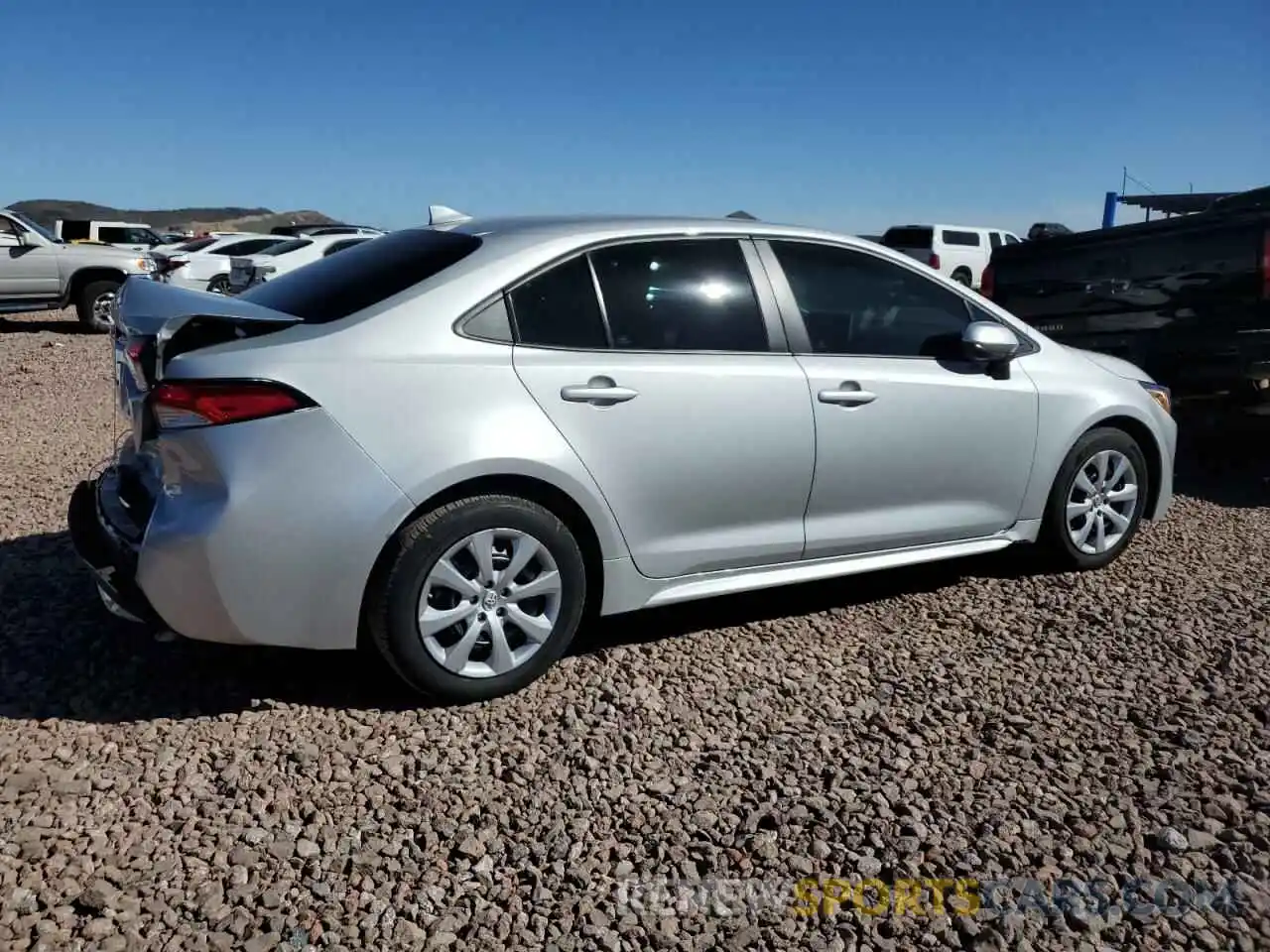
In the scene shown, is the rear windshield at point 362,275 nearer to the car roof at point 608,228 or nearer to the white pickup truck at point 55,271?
the car roof at point 608,228

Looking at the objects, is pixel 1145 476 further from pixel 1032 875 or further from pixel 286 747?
pixel 286 747

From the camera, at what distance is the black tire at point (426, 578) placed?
320 cm

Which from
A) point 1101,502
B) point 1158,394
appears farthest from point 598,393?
point 1158,394

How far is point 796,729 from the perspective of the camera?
3.30 metres

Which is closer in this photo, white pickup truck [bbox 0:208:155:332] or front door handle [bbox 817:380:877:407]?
front door handle [bbox 817:380:877:407]

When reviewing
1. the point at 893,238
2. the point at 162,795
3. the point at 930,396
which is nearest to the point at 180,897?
the point at 162,795

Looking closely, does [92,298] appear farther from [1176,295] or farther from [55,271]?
[1176,295]

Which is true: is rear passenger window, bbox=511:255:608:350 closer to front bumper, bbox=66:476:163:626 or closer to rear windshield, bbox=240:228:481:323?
rear windshield, bbox=240:228:481:323

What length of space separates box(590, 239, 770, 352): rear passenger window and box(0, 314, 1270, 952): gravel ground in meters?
1.12

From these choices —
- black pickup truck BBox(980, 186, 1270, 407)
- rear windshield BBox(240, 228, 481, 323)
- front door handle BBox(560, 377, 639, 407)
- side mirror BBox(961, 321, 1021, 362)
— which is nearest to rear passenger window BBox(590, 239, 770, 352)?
front door handle BBox(560, 377, 639, 407)

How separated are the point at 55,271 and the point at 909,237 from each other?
18.0m

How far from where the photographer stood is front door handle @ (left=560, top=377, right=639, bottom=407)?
3436 mm

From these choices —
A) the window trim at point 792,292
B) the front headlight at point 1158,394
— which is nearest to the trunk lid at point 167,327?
the window trim at point 792,292

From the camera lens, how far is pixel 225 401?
303 centimetres
